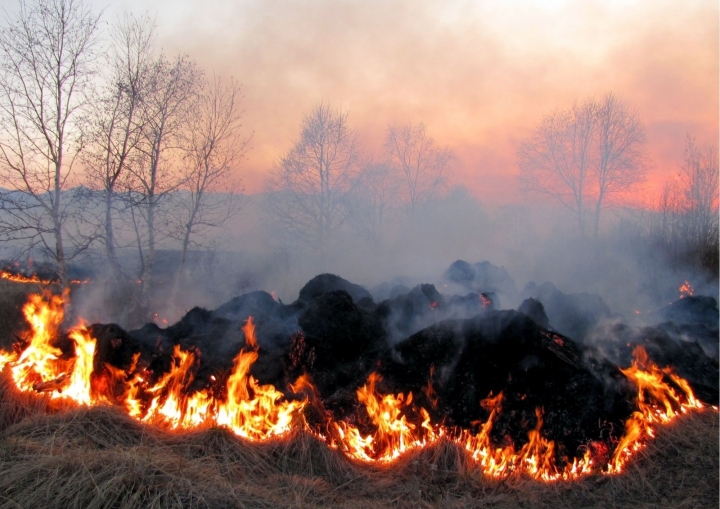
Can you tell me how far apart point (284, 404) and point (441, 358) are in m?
1.73

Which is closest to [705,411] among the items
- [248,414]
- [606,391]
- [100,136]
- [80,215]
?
[606,391]

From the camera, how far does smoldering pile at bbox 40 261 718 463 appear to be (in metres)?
4.54

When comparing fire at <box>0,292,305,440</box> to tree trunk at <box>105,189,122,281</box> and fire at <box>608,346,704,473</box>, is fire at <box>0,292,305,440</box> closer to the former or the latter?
fire at <box>608,346,704,473</box>

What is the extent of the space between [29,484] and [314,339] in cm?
301

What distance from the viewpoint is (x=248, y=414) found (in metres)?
5.09

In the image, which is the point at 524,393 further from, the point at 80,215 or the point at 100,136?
the point at 100,136

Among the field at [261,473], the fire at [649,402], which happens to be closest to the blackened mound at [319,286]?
the field at [261,473]

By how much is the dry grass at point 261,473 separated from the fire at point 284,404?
0.19 meters

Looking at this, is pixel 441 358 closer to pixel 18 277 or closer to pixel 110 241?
pixel 110 241

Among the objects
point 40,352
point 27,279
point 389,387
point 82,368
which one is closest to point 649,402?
point 389,387

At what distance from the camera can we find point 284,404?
5145 millimetres

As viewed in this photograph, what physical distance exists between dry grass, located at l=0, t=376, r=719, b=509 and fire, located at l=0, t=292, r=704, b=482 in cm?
19

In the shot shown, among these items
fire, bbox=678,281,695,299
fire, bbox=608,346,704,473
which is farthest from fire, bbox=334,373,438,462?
fire, bbox=678,281,695,299

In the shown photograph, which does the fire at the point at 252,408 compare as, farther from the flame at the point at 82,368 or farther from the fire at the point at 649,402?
the fire at the point at 649,402
